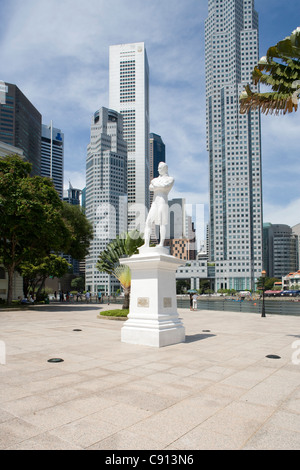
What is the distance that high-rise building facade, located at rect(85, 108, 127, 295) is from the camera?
8775 cm

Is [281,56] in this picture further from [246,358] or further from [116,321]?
[116,321]

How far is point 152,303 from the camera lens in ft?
30.8

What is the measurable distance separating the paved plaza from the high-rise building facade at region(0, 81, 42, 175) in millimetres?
140459

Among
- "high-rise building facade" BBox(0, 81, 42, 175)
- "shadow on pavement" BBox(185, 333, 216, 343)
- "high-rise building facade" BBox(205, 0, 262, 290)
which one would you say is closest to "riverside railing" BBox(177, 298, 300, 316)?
"shadow on pavement" BBox(185, 333, 216, 343)

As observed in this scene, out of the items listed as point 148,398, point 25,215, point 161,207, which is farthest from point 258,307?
point 148,398

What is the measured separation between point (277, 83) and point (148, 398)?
10.0 m

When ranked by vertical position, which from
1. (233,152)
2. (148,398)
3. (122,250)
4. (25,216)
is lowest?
(148,398)

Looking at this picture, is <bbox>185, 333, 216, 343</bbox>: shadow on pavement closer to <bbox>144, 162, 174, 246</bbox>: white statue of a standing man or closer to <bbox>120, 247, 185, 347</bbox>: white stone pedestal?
<bbox>120, 247, 185, 347</bbox>: white stone pedestal

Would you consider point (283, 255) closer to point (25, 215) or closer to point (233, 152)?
point (233, 152)

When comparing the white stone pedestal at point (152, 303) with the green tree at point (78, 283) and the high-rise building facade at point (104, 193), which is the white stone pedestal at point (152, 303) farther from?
the green tree at point (78, 283)

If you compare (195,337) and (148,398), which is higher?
(148,398)

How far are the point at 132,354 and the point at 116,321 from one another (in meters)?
8.81

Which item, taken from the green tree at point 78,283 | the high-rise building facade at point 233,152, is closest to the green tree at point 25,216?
the green tree at point 78,283

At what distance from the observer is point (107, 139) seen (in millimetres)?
146250
